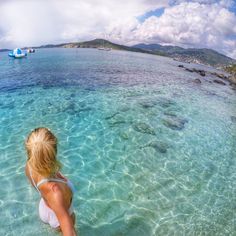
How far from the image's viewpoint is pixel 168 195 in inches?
413

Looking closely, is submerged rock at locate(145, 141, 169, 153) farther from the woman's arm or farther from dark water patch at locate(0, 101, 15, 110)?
dark water patch at locate(0, 101, 15, 110)

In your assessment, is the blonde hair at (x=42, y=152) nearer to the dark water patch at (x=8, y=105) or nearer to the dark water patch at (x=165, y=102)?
the dark water patch at (x=8, y=105)

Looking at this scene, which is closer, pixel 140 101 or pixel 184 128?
pixel 184 128

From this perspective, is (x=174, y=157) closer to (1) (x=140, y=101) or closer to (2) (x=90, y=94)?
(1) (x=140, y=101)

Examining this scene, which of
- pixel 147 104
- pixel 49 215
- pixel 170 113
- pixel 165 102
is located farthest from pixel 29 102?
pixel 49 215

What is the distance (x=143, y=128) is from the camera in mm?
17375

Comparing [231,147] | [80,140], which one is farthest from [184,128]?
[80,140]

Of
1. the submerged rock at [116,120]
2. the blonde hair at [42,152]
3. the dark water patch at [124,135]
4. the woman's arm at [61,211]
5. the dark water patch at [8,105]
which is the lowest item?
the dark water patch at [124,135]

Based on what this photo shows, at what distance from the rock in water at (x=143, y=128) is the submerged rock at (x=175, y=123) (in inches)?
74.7

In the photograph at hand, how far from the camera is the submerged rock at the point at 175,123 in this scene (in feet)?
60.6

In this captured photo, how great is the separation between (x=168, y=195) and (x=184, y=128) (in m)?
9.21

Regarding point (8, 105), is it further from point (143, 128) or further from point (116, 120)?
point (143, 128)

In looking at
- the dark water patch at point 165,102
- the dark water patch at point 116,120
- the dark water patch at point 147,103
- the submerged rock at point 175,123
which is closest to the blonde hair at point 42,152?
the dark water patch at point 116,120

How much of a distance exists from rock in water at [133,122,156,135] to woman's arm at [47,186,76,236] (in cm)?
1347
